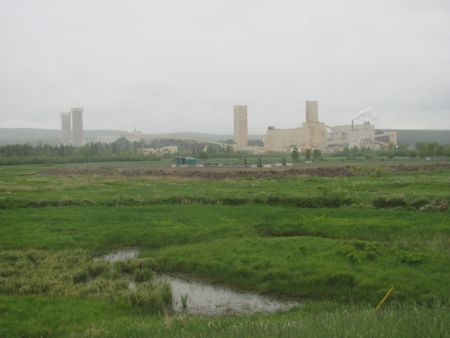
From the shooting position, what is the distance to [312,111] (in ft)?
500

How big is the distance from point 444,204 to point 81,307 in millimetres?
19266

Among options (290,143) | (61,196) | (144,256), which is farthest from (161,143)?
(144,256)

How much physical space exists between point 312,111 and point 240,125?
2789 cm

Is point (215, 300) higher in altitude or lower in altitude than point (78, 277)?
lower

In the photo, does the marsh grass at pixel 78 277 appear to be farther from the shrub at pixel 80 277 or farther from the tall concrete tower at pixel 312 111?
the tall concrete tower at pixel 312 111

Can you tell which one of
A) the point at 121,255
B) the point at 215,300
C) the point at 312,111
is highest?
the point at 312,111

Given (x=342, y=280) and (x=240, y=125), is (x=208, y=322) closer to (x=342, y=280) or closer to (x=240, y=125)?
(x=342, y=280)

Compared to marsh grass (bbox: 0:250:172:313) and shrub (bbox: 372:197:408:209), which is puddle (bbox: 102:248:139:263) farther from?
shrub (bbox: 372:197:408:209)

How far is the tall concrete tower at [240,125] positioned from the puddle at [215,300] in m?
153

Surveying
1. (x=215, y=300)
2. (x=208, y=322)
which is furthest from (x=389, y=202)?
(x=208, y=322)

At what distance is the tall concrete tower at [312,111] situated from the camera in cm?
15175

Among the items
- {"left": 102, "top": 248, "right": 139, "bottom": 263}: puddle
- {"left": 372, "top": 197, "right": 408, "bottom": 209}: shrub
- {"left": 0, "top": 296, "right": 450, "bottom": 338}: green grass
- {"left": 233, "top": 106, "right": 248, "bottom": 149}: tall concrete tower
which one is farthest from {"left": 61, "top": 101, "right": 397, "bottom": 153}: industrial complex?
{"left": 0, "top": 296, "right": 450, "bottom": 338}: green grass

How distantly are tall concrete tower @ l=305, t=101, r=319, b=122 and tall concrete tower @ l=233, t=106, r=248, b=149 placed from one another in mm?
24840

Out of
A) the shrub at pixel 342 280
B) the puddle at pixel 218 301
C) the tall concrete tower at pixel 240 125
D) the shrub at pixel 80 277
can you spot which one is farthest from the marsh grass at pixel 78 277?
the tall concrete tower at pixel 240 125
